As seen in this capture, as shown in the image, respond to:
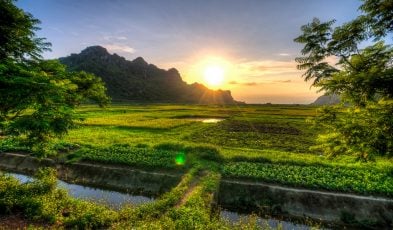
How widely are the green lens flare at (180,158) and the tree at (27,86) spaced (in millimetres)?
11723

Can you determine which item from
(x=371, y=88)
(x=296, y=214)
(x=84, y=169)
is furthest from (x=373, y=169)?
(x=84, y=169)

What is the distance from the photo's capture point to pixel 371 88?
408 inches

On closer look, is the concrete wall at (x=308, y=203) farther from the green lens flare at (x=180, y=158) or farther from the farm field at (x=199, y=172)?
the green lens flare at (x=180, y=158)

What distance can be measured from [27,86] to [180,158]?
16118mm

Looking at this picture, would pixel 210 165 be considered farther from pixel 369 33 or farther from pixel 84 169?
pixel 369 33

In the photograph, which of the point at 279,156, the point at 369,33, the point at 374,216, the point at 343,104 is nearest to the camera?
the point at 369,33

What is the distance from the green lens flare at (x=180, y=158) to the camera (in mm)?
26119

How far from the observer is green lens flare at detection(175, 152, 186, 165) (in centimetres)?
2612

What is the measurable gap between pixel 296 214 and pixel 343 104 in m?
9.29

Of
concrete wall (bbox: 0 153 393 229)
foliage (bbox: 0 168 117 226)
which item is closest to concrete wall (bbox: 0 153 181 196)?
concrete wall (bbox: 0 153 393 229)

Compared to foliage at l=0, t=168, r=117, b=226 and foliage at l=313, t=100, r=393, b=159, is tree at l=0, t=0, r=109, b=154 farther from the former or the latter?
foliage at l=313, t=100, r=393, b=159

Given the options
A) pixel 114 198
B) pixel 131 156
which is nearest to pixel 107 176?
pixel 131 156

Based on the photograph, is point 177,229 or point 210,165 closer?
point 177,229

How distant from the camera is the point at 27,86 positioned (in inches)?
562
